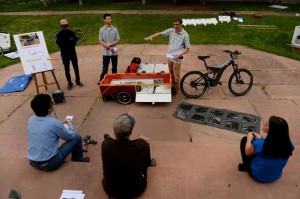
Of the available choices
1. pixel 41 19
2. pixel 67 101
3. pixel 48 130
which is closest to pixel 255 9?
pixel 41 19

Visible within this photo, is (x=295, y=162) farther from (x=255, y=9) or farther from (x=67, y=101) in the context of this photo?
(x=255, y=9)

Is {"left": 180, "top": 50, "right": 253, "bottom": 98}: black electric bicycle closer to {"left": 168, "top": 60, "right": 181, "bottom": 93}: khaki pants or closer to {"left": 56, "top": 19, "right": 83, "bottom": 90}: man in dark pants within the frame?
{"left": 168, "top": 60, "right": 181, "bottom": 93}: khaki pants

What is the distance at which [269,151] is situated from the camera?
386 centimetres

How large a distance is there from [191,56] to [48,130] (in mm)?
7175

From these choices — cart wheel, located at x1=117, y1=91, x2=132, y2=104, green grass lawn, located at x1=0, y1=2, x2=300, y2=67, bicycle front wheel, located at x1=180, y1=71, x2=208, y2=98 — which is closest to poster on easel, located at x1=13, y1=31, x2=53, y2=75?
cart wheel, located at x1=117, y1=91, x2=132, y2=104

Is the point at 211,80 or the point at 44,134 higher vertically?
the point at 44,134

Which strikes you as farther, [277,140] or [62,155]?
[62,155]

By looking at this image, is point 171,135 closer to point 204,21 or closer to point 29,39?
point 29,39

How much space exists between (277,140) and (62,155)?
3.26m

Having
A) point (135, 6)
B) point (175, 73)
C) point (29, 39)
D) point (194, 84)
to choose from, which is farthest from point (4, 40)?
point (135, 6)

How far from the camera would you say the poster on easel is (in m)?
7.45

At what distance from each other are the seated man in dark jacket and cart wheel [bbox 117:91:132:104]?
11.3 ft

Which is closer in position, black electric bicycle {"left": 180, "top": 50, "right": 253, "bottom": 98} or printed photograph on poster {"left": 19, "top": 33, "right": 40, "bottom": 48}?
black electric bicycle {"left": 180, "top": 50, "right": 253, "bottom": 98}

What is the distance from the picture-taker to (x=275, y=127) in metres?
3.66
